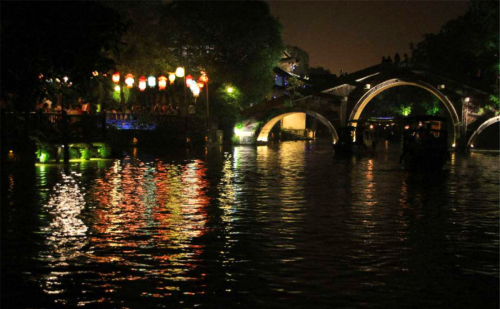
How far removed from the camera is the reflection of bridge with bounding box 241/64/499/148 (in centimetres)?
5025

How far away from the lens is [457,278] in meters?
7.86

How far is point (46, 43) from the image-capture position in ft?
37.1

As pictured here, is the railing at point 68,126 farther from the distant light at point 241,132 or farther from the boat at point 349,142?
the distant light at point 241,132

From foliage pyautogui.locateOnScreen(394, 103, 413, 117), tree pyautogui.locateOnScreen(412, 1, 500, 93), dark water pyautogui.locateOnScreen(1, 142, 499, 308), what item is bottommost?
dark water pyautogui.locateOnScreen(1, 142, 499, 308)

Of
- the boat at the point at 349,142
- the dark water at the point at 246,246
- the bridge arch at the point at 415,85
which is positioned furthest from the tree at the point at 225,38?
the dark water at the point at 246,246

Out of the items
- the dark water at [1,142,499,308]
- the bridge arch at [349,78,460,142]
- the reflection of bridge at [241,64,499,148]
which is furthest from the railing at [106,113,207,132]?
the dark water at [1,142,499,308]

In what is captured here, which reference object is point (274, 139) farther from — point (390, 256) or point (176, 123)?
point (390, 256)

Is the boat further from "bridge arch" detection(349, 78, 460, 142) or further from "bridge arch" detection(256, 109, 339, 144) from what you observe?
"bridge arch" detection(256, 109, 339, 144)

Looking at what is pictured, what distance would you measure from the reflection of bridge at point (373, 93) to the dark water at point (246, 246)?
34.0 m

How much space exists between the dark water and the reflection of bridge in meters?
34.0

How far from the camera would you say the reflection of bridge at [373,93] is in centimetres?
5025

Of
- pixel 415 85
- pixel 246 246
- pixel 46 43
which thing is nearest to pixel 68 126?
pixel 46 43

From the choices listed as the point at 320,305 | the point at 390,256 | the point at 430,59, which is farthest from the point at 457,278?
the point at 430,59

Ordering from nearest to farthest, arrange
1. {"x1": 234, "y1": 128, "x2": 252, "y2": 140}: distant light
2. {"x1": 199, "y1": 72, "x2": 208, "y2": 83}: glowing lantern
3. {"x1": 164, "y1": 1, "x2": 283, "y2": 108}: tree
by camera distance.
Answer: {"x1": 199, "y1": 72, "x2": 208, "y2": 83}: glowing lantern < {"x1": 164, "y1": 1, "x2": 283, "y2": 108}: tree < {"x1": 234, "y1": 128, "x2": 252, "y2": 140}: distant light
